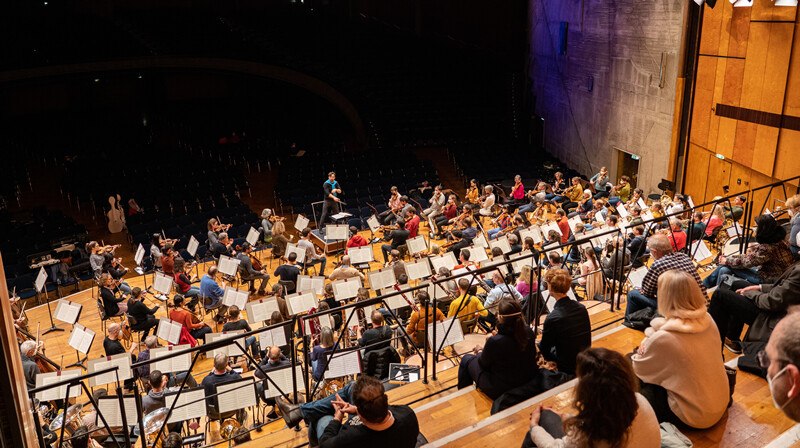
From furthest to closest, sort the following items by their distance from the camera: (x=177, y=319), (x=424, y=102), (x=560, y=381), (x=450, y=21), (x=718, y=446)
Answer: (x=450, y=21)
(x=424, y=102)
(x=177, y=319)
(x=560, y=381)
(x=718, y=446)

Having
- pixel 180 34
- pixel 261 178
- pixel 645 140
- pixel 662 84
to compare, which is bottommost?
pixel 261 178

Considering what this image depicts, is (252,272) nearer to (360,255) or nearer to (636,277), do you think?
(360,255)

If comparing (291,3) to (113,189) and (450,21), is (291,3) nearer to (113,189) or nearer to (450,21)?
(450,21)

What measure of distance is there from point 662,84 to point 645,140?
1.68m

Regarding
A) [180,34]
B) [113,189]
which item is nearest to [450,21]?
[180,34]

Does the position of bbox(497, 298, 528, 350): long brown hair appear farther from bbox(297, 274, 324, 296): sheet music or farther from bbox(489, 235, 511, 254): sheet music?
bbox(489, 235, 511, 254): sheet music

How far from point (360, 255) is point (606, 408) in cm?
893

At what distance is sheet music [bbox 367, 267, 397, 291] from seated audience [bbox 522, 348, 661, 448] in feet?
22.3

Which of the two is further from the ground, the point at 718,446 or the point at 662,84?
the point at 662,84

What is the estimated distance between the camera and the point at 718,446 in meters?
4.27

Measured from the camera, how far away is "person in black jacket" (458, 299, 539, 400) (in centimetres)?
468

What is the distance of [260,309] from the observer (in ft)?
30.2

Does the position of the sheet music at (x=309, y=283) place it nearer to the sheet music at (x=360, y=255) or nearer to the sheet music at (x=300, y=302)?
the sheet music at (x=300, y=302)

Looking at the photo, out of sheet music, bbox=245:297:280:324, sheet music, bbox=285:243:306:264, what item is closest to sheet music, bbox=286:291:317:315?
sheet music, bbox=245:297:280:324
